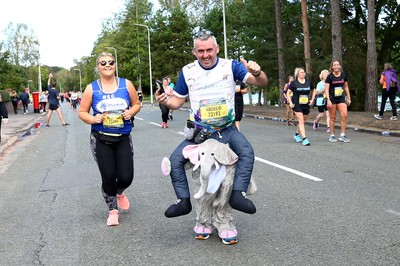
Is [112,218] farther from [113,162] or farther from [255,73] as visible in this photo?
[255,73]

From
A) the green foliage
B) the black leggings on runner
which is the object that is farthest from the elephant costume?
the green foliage

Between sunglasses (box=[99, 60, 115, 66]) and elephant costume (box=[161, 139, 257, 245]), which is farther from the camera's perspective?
sunglasses (box=[99, 60, 115, 66])

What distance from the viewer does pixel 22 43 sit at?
96.8 metres

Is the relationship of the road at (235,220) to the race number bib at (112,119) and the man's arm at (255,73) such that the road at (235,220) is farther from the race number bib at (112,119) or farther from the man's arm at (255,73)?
the man's arm at (255,73)

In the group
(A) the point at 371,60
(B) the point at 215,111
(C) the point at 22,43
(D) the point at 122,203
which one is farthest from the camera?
(C) the point at 22,43

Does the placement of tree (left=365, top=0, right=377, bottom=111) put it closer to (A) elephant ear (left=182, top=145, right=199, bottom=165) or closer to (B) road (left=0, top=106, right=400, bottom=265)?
(B) road (left=0, top=106, right=400, bottom=265)

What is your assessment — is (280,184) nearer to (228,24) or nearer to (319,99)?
(319,99)

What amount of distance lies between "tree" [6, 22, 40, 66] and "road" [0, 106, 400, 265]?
93.5 m

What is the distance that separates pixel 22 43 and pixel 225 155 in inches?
3963

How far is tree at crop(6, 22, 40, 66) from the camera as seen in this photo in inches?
3767

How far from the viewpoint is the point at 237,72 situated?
4.45 m

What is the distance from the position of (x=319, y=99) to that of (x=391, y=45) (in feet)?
57.0

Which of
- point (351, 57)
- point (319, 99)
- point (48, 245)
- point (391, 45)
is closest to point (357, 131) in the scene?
point (319, 99)

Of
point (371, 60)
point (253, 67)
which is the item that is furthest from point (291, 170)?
point (371, 60)
